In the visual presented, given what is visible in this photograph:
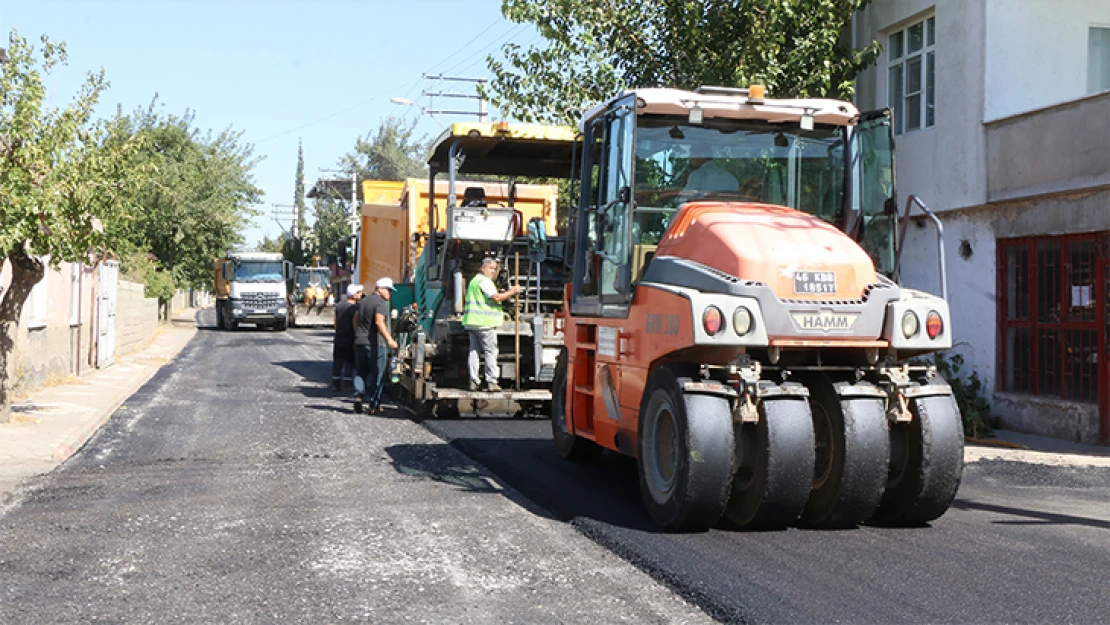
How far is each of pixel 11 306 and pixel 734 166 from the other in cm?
846

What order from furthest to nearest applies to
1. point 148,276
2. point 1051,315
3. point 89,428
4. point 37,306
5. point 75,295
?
point 148,276
point 75,295
point 37,306
point 1051,315
point 89,428

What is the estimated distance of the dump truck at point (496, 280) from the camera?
532 inches

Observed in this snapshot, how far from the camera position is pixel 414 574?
6.26m

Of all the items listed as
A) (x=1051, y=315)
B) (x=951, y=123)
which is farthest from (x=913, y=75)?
(x=1051, y=315)

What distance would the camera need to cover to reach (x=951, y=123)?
14.8 m

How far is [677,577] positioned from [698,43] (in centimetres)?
1091

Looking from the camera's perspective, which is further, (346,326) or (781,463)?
(346,326)

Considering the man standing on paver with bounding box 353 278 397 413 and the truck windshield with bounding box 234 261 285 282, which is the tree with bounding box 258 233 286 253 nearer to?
the truck windshield with bounding box 234 261 285 282

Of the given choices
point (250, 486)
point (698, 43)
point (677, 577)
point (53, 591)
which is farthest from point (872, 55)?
point (53, 591)

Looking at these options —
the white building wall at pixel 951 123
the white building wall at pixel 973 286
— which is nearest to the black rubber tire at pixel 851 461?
the white building wall at pixel 973 286

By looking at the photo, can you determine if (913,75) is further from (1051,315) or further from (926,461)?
(926,461)

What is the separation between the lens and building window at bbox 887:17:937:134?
15.6m

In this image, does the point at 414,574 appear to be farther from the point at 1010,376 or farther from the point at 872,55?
the point at 872,55

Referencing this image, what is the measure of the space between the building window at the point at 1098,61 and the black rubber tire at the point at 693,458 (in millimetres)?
9757
